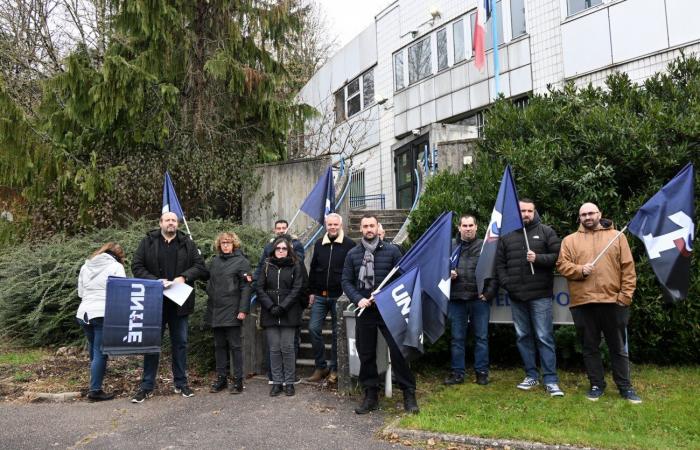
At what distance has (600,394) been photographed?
596 cm

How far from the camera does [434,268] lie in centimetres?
625

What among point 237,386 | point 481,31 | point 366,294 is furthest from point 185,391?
point 481,31

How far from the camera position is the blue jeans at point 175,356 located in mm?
6859

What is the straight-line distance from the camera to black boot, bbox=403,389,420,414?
5.89 m

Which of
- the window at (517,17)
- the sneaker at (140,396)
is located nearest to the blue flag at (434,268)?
the sneaker at (140,396)

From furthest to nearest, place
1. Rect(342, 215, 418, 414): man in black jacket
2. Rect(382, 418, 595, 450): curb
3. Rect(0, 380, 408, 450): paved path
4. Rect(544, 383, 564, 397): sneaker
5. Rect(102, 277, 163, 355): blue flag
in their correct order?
1. Rect(102, 277, 163, 355): blue flag
2. Rect(544, 383, 564, 397): sneaker
3. Rect(342, 215, 418, 414): man in black jacket
4. Rect(0, 380, 408, 450): paved path
5. Rect(382, 418, 595, 450): curb

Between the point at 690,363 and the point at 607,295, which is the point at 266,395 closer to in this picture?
the point at 607,295

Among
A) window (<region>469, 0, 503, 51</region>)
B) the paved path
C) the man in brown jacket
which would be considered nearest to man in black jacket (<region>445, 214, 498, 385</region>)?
the man in brown jacket

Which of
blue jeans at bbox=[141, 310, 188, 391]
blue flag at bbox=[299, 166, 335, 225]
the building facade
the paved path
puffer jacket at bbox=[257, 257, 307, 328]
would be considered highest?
the building facade

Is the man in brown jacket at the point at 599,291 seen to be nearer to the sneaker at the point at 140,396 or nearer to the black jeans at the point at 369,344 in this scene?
the black jeans at the point at 369,344

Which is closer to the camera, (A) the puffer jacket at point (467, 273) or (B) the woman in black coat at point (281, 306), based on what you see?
(A) the puffer jacket at point (467, 273)

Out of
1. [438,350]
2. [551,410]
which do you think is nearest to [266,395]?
[438,350]

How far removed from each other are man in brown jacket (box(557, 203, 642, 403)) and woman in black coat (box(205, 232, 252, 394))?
12.1 ft

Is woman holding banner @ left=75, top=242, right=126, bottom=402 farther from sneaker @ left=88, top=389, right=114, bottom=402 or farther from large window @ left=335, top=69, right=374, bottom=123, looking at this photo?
large window @ left=335, top=69, right=374, bottom=123
